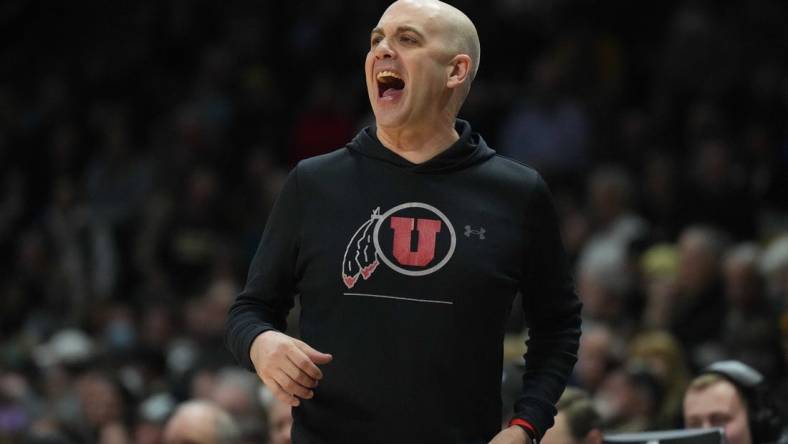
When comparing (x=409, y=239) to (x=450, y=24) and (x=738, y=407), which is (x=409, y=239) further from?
(x=738, y=407)

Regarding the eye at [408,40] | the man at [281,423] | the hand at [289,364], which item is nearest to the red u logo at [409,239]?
the hand at [289,364]

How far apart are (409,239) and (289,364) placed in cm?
36

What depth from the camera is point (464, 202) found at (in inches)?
118

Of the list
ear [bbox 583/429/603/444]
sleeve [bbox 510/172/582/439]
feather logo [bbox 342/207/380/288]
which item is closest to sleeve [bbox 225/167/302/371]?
A: feather logo [bbox 342/207/380/288]

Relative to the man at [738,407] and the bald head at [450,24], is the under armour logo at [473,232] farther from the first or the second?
the man at [738,407]

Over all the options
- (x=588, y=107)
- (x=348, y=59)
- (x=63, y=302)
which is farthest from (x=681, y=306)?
(x=63, y=302)

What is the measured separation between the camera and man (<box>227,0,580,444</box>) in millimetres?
2902

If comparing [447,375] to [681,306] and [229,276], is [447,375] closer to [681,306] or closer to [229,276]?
[681,306]

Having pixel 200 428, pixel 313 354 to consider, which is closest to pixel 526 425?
pixel 313 354

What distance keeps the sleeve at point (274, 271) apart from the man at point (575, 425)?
1.40 metres

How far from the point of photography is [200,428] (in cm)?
562

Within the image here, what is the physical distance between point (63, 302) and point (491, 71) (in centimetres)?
348

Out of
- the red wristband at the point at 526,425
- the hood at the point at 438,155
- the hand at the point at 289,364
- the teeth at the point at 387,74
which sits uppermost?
the teeth at the point at 387,74

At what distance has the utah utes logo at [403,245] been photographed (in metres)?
2.94
